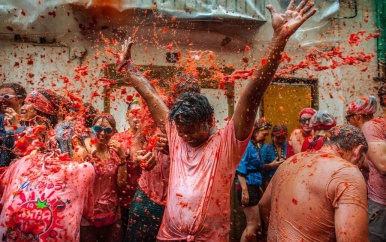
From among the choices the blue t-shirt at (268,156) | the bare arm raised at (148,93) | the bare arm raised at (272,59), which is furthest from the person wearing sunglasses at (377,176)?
the bare arm raised at (148,93)

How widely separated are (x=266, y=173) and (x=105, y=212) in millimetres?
3435

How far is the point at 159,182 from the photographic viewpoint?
181 inches

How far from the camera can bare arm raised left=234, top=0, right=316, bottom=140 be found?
2.99 metres

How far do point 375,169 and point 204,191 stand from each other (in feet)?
9.87

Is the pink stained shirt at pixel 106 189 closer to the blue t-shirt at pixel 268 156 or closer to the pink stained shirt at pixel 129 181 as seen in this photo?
the pink stained shirt at pixel 129 181

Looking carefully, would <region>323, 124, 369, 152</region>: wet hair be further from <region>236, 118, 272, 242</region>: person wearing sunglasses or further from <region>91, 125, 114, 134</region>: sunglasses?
<region>236, 118, 272, 242</region>: person wearing sunglasses

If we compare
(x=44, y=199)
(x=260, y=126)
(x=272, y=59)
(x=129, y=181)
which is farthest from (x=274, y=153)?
(x=44, y=199)

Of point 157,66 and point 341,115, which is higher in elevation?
point 157,66

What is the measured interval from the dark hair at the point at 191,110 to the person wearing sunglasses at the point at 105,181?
5.64 ft

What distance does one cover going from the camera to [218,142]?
3359 mm

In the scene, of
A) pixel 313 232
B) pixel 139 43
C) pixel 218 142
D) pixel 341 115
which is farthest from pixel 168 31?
pixel 313 232

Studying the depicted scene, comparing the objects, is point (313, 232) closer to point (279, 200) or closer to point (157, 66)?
point (279, 200)

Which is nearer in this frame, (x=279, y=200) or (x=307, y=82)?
(x=279, y=200)

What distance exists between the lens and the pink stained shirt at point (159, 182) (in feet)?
15.0
